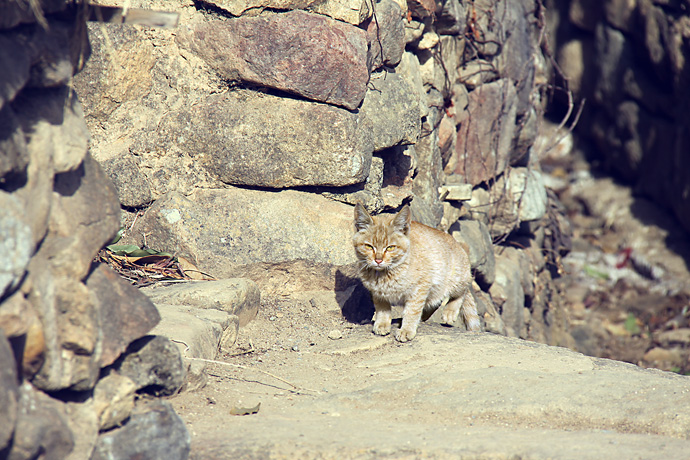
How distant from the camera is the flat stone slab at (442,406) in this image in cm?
275

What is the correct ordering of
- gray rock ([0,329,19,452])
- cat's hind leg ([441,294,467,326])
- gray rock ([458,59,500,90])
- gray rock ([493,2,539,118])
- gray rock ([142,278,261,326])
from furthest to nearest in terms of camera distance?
gray rock ([493,2,539,118]) → gray rock ([458,59,500,90]) → cat's hind leg ([441,294,467,326]) → gray rock ([142,278,261,326]) → gray rock ([0,329,19,452])

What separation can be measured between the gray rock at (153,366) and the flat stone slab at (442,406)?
0.24 m

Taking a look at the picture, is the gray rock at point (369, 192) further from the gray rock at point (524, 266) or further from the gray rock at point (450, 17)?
the gray rock at point (524, 266)

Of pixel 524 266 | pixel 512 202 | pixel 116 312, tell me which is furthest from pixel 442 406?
pixel 524 266

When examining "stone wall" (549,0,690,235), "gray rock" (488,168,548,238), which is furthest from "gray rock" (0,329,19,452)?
"stone wall" (549,0,690,235)

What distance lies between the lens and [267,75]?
473 cm

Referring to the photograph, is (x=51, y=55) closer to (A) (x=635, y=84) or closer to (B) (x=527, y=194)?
(B) (x=527, y=194)

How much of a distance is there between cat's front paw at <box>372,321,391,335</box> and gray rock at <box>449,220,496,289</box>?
2.39 metres

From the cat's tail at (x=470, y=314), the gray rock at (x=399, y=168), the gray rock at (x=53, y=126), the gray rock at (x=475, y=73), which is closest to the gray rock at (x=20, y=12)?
the gray rock at (x=53, y=126)

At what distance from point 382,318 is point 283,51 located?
218 centimetres

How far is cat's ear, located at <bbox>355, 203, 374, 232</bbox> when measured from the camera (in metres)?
4.55

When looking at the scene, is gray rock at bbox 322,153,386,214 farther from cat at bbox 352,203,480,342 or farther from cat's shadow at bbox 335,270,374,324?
cat's shadow at bbox 335,270,374,324

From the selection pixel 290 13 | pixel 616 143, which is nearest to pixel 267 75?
pixel 290 13

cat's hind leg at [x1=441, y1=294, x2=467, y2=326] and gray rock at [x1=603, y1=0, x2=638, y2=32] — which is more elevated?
gray rock at [x1=603, y1=0, x2=638, y2=32]
